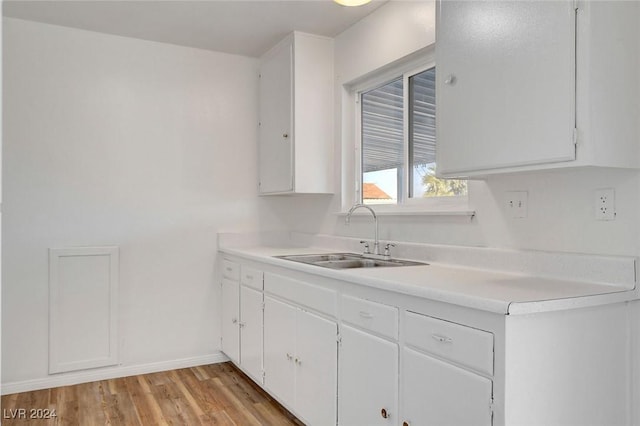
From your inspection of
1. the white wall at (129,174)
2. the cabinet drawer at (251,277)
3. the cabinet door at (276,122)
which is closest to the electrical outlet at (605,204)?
the cabinet drawer at (251,277)

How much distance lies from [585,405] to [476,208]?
0.97 meters

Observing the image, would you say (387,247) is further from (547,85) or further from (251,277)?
(547,85)

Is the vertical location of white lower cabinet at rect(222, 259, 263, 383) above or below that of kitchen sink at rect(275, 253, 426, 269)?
below

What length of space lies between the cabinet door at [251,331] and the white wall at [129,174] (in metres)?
0.57

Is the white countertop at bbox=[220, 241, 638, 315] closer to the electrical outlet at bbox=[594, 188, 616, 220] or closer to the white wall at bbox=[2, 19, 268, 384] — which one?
the electrical outlet at bbox=[594, 188, 616, 220]

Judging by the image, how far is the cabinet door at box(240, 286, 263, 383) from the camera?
2.99 m

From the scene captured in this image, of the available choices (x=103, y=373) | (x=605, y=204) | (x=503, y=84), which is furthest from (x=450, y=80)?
(x=103, y=373)

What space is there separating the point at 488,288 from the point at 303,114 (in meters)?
2.02

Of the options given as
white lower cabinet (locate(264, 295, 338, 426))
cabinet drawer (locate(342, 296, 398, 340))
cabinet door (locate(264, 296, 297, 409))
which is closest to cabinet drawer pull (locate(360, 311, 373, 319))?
cabinet drawer (locate(342, 296, 398, 340))

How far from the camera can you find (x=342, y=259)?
2996 millimetres

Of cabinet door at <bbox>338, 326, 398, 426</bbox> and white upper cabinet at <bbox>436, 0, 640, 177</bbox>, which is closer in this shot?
white upper cabinet at <bbox>436, 0, 640, 177</bbox>

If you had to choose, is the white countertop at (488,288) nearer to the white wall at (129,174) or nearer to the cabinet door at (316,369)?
the cabinet door at (316,369)

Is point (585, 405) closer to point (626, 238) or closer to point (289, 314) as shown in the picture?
point (626, 238)

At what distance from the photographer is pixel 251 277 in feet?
10.2
